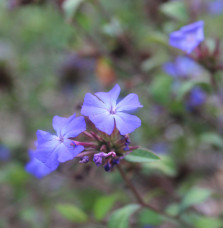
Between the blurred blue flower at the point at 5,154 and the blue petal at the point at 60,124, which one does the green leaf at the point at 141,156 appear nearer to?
the blue petal at the point at 60,124

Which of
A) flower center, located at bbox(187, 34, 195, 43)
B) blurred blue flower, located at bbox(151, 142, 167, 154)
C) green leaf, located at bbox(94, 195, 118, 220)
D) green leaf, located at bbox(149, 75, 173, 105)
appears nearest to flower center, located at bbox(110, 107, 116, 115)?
flower center, located at bbox(187, 34, 195, 43)

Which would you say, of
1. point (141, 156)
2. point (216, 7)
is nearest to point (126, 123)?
point (141, 156)

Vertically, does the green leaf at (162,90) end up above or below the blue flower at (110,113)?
above

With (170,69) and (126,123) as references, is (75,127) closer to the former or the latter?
(126,123)

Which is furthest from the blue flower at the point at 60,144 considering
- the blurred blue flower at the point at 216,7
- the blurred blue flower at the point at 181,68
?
the blurred blue flower at the point at 216,7

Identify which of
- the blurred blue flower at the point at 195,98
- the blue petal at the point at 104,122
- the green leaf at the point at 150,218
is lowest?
the blue petal at the point at 104,122

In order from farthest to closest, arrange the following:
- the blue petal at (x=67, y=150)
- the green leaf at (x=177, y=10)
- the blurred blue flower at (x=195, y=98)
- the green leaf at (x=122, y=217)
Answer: the blurred blue flower at (x=195, y=98) < the green leaf at (x=177, y=10) < the green leaf at (x=122, y=217) < the blue petal at (x=67, y=150)

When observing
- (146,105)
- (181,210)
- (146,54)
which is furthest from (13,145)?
(181,210)
